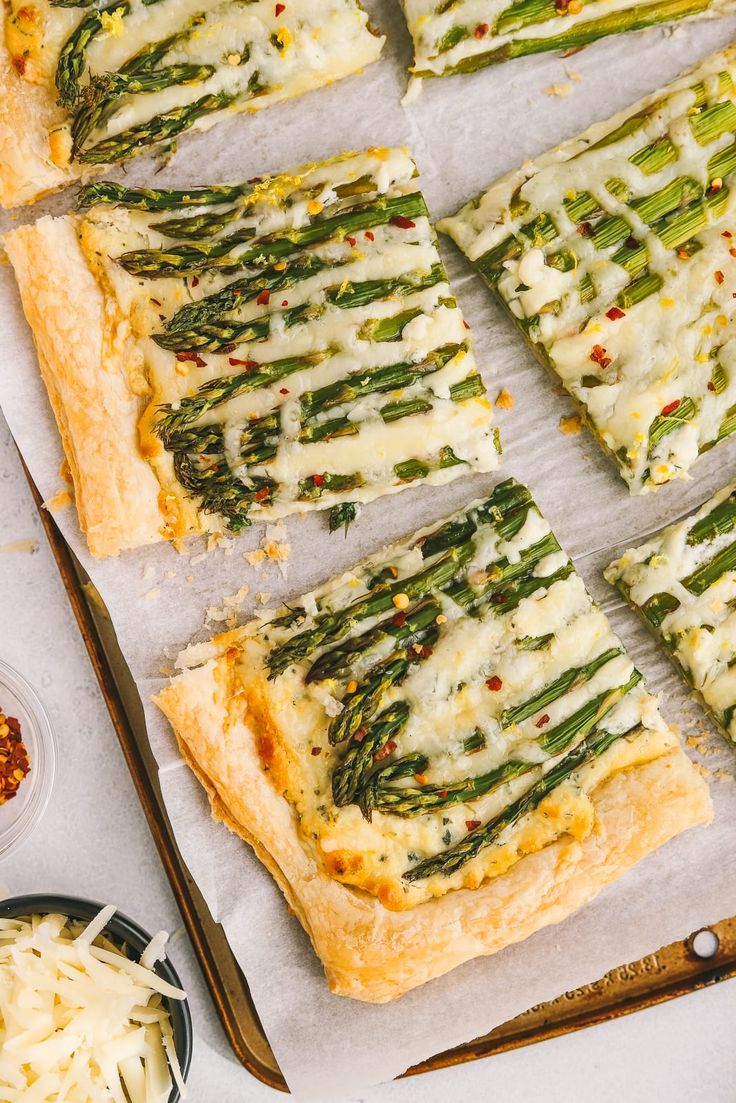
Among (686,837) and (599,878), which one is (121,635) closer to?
(599,878)

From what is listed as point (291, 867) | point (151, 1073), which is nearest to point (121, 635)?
point (291, 867)

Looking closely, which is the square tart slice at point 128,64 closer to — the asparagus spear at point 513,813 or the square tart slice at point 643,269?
the square tart slice at point 643,269

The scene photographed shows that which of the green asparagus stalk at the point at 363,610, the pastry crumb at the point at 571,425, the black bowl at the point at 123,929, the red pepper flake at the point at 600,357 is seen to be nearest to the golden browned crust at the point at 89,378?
the green asparagus stalk at the point at 363,610

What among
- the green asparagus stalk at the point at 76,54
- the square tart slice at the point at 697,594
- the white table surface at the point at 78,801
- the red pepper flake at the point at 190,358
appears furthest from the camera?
the white table surface at the point at 78,801

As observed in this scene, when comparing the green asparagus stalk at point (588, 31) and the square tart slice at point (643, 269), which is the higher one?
the green asparagus stalk at point (588, 31)

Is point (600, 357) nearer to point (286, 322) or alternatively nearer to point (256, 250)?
point (286, 322)

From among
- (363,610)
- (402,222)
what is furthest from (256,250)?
(363,610)
